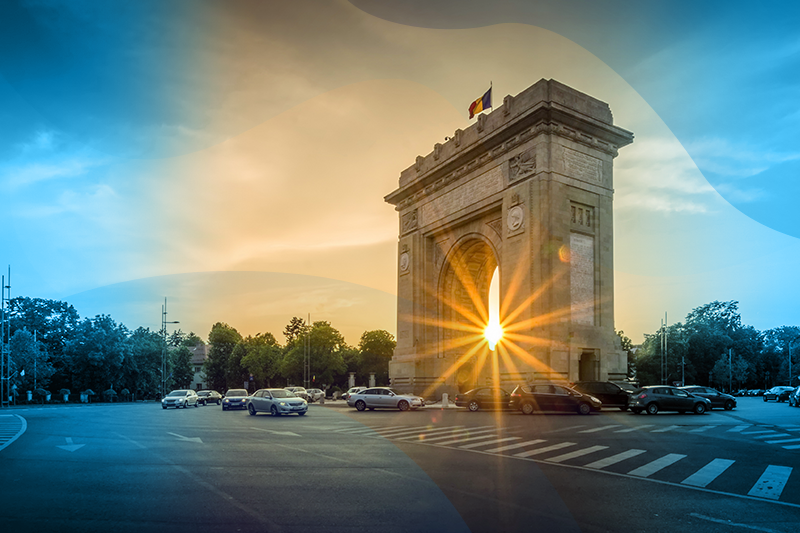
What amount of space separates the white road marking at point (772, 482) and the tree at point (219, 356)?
10479 centimetres

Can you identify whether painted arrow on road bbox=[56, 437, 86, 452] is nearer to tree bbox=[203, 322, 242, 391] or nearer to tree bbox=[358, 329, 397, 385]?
tree bbox=[358, 329, 397, 385]

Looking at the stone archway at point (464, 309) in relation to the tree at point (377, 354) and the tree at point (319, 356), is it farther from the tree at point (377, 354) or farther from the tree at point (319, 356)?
the tree at point (377, 354)

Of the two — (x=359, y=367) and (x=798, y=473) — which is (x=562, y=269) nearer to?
(x=798, y=473)

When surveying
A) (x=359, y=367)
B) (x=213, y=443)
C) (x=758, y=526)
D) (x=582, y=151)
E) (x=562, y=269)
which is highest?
(x=582, y=151)

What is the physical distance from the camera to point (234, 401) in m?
40.5

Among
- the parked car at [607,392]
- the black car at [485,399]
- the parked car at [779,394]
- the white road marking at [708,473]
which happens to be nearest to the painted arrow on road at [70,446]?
the white road marking at [708,473]

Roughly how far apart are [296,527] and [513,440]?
10894mm

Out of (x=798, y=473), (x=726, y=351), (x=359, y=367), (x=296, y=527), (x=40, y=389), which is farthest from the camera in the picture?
(x=359, y=367)

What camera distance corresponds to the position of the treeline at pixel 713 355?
280 ft

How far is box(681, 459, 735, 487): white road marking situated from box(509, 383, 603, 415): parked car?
15.8 m

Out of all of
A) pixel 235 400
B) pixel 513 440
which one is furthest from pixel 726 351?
pixel 513 440

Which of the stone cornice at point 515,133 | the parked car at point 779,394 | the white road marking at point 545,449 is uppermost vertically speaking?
the stone cornice at point 515,133

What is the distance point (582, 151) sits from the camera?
127 ft

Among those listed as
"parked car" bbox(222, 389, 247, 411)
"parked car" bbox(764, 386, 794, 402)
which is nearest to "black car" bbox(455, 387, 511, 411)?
"parked car" bbox(222, 389, 247, 411)
